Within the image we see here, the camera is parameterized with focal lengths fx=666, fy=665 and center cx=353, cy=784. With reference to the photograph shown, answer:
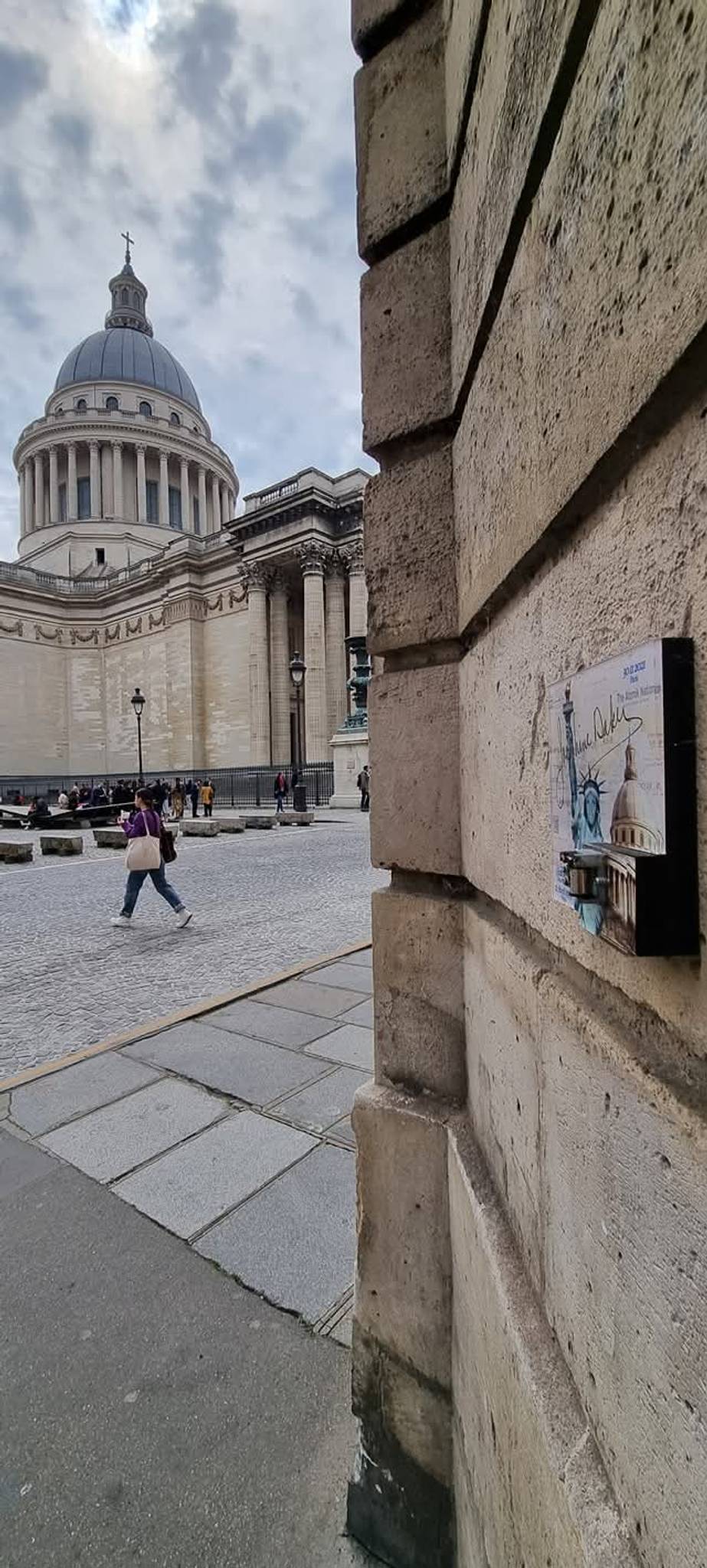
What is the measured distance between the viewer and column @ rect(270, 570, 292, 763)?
128ft

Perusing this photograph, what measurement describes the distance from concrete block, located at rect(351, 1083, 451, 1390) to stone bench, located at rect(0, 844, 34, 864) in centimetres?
1275

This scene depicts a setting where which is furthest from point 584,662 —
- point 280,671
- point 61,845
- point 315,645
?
point 280,671

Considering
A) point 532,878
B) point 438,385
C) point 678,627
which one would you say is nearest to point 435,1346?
point 532,878

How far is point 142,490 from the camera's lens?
5641 centimetres

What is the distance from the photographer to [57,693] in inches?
1940

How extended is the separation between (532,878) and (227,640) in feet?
139

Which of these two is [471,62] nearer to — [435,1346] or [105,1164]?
[435,1346]

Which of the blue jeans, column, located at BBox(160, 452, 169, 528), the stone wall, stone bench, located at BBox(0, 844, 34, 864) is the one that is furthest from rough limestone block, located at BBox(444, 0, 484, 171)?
column, located at BBox(160, 452, 169, 528)

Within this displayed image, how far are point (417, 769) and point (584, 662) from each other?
848mm

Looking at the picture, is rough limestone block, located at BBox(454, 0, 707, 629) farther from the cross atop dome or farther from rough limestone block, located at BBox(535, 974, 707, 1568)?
the cross atop dome

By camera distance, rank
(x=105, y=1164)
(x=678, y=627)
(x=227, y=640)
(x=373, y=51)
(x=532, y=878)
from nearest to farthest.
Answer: (x=678, y=627)
(x=532, y=878)
(x=373, y=51)
(x=105, y=1164)
(x=227, y=640)

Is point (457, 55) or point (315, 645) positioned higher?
point (315, 645)

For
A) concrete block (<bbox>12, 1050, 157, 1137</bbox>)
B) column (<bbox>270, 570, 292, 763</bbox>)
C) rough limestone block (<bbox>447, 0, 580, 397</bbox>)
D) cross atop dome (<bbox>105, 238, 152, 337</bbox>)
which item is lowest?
concrete block (<bbox>12, 1050, 157, 1137</bbox>)

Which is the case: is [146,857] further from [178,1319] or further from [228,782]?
[228,782]
